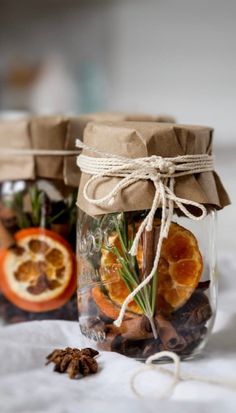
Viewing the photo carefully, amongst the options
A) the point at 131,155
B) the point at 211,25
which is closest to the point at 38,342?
the point at 131,155

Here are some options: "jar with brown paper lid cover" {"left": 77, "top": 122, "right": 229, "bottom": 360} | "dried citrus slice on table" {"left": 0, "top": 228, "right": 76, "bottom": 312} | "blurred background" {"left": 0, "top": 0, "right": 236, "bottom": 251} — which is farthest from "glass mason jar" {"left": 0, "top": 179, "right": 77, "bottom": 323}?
"blurred background" {"left": 0, "top": 0, "right": 236, "bottom": 251}

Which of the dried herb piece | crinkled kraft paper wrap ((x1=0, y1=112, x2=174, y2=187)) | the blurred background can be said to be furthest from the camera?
the blurred background

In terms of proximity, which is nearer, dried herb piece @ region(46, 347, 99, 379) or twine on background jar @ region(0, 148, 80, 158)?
dried herb piece @ region(46, 347, 99, 379)

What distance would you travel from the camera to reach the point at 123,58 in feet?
8.87

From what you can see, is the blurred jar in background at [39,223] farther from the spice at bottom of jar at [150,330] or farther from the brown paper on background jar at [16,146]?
the spice at bottom of jar at [150,330]

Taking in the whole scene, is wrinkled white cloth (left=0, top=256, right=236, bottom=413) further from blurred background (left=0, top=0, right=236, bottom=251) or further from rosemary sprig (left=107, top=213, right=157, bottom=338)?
blurred background (left=0, top=0, right=236, bottom=251)

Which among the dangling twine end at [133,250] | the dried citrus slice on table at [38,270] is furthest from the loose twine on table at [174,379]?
the dried citrus slice on table at [38,270]

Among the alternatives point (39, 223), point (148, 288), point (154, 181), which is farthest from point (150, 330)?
point (39, 223)

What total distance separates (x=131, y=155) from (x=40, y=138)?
0.23 metres

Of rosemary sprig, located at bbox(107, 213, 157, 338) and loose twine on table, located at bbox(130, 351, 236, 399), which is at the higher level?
rosemary sprig, located at bbox(107, 213, 157, 338)

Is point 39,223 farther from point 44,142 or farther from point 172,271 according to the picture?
point 172,271

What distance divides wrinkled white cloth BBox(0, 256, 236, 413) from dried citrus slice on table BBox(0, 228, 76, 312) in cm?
8

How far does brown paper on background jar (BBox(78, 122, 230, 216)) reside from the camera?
28.7 inches

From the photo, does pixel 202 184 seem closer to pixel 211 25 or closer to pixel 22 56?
pixel 211 25
